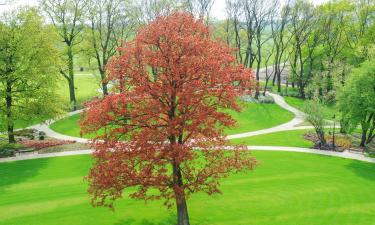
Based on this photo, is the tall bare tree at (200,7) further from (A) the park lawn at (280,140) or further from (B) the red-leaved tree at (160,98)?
(B) the red-leaved tree at (160,98)

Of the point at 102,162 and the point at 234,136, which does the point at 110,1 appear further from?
the point at 102,162

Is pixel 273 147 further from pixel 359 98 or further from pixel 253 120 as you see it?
pixel 253 120

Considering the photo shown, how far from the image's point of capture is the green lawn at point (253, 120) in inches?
1939

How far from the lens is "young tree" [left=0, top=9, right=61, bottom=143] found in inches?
1556

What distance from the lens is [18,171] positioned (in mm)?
33500

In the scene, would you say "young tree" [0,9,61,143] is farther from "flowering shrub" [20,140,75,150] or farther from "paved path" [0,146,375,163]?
"paved path" [0,146,375,163]

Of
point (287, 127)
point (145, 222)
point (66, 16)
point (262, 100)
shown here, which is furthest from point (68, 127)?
point (262, 100)

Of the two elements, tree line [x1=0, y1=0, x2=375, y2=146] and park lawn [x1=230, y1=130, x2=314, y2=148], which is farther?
tree line [x1=0, y1=0, x2=375, y2=146]

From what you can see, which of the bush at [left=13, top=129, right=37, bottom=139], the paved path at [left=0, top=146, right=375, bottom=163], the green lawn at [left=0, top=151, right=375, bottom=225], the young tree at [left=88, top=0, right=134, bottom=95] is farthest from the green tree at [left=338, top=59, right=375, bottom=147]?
the bush at [left=13, top=129, right=37, bottom=139]

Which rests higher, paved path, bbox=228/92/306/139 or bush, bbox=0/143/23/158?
paved path, bbox=228/92/306/139

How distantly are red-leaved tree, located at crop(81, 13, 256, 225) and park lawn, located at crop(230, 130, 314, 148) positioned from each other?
74.4ft

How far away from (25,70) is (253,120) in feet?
101

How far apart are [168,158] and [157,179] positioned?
4.47ft

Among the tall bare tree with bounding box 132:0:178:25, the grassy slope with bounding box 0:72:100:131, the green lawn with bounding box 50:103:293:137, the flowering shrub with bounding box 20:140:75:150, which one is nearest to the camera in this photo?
the flowering shrub with bounding box 20:140:75:150
